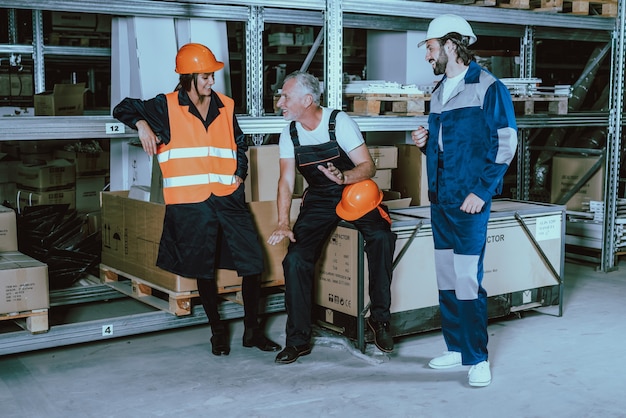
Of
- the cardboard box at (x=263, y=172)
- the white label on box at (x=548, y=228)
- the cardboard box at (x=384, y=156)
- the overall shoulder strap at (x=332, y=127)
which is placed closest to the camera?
the overall shoulder strap at (x=332, y=127)

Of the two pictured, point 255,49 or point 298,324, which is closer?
point 298,324

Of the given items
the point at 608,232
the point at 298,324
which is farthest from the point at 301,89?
the point at 608,232

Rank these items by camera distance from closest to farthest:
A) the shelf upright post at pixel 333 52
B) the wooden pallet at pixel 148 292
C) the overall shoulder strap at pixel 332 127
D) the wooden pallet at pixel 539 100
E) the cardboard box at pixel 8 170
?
the overall shoulder strap at pixel 332 127
the wooden pallet at pixel 148 292
the shelf upright post at pixel 333 52
the wooden pallet at pixel 539 100
the cardboard box at pixel 8 170

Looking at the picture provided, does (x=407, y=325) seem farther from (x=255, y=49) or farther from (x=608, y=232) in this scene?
(x=608, y=232)

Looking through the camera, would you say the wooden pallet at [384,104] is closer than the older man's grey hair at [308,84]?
No

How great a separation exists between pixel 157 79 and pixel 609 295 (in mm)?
4778

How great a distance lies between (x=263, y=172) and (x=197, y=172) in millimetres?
1018

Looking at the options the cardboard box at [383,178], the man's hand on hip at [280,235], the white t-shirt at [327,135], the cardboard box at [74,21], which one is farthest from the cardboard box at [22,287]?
the cardboard box at [74,21]

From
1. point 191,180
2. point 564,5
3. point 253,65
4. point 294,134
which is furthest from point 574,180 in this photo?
point 191,180

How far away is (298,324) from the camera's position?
566 centimetres

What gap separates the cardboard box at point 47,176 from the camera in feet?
29.0

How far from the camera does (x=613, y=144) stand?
8.84 metres

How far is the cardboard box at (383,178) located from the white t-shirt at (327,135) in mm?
1584

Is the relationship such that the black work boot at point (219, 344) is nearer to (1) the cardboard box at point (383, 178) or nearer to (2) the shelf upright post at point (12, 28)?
(1) the cardboard box at point (383, 178)
